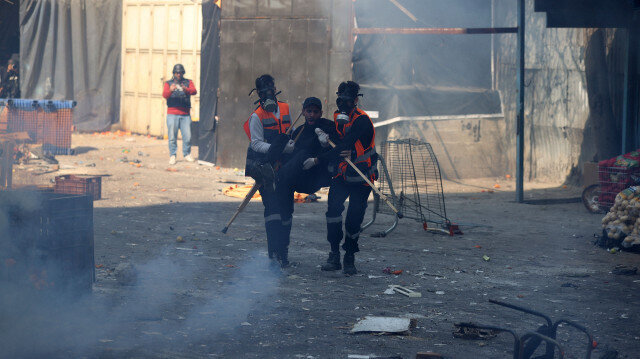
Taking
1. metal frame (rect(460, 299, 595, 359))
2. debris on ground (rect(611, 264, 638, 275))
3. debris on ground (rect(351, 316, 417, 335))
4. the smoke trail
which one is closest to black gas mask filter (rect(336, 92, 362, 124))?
the smoke trail

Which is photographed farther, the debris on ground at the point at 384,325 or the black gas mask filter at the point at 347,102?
the black gas mask filter at the point at 347,102

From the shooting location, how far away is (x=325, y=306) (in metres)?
6.32

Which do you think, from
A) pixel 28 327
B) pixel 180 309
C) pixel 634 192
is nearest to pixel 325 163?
pixel 180 309

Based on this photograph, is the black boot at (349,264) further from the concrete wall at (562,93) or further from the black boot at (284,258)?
the concrete wall at (562,93)

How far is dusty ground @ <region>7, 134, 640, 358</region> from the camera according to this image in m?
5.33

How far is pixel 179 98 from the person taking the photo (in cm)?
1522

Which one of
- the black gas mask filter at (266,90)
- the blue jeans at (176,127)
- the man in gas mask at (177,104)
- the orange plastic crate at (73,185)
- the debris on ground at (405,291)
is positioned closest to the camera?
the debris on ground at (405,291)

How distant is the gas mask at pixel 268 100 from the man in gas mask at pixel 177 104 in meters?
8.00

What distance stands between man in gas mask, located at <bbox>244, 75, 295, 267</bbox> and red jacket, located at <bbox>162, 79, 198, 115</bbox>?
799cm

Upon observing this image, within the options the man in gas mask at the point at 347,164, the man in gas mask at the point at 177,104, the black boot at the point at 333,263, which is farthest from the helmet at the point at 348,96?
the man in gas mask at the point at 177,104

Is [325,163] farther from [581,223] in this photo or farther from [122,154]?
[122,154]

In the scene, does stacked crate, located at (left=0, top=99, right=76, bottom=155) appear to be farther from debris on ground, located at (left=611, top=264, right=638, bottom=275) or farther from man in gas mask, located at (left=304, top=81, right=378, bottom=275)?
debris on ground, located at (left=611, top=264, right=638, bottom=275)

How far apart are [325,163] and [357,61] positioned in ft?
23.5

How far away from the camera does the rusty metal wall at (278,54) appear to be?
46.4 feet
